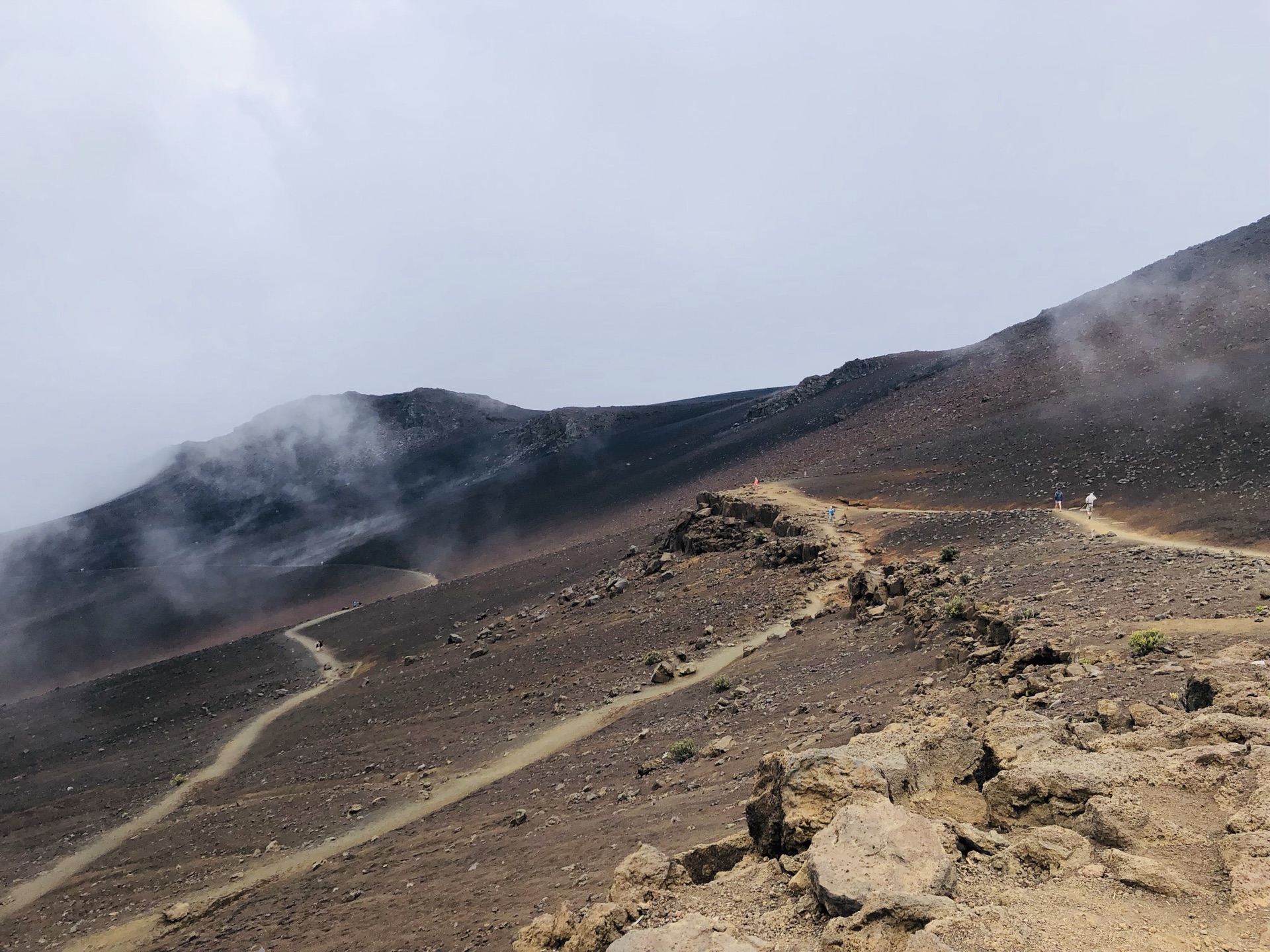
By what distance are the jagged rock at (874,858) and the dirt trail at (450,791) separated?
37.4 ft

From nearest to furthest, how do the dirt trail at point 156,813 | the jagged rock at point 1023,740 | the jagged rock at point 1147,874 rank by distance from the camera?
the jagged rock at point 1147,874, the jagged rock at point 1023,740, the dirt trail at point 156,813

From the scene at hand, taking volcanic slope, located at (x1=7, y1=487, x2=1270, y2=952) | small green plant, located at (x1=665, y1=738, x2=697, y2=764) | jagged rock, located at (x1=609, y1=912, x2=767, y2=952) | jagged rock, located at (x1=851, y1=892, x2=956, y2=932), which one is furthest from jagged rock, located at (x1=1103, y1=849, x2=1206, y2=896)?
small green plant, located at (x1=665, y1=738, x2=697, y2=764)

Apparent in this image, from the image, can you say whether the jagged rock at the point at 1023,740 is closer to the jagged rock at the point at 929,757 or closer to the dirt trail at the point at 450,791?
the jagged rock at the point at 929,757

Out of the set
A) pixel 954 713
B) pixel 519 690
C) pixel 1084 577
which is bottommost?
pixel 519 690

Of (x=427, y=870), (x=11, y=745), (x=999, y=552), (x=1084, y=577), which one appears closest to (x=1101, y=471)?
(x=999, y=552)

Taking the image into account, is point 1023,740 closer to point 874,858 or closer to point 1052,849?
point 1052,849

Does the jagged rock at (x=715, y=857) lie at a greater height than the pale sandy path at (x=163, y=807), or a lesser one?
greater

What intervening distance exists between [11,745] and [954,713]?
33.4 m

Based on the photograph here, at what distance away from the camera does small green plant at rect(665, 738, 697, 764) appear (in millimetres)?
11797

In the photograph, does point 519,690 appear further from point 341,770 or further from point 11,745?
point 11,745

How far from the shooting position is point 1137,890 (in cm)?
365

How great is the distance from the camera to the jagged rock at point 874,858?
3.93 meters

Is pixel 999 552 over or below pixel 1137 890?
below

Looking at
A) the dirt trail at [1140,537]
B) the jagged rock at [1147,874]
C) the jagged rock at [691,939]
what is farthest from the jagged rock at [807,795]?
the dirt trail at [1140,537]
